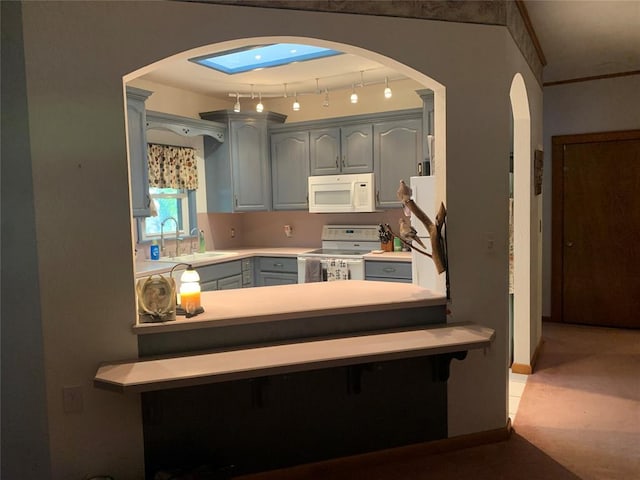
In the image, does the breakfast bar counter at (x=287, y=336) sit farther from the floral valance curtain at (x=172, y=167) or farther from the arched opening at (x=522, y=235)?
the floral valance curtain at (x=172, y=167)

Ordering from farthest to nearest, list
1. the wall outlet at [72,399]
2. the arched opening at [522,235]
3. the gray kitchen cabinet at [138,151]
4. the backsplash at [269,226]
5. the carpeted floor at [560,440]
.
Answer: the backsplash at [269,226]
the gray kitchen cabinet at [138,151]
the arched opening at [522,235]
the carpeted floor at [560,440]
the wall outlet at [72,399]

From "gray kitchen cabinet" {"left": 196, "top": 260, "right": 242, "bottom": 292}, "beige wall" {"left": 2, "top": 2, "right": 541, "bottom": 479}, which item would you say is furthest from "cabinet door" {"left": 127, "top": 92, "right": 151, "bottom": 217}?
"beige wall" {"left": 2, "top": 2, "right": 541, "bottom": 479}

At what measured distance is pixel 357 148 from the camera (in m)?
4.96

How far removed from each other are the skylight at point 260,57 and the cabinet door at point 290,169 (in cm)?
104

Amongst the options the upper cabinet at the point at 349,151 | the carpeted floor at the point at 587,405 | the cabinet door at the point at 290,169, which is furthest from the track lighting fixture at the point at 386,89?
the carpeted floor at the point at 587,405

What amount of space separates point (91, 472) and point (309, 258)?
3.05m

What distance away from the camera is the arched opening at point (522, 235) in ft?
11.8

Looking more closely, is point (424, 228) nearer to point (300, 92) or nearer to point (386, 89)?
A: point (386, 89)

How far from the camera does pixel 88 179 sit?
2.11m

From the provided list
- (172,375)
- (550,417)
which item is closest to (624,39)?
(550,417)

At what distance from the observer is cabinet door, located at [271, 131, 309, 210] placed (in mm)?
5262

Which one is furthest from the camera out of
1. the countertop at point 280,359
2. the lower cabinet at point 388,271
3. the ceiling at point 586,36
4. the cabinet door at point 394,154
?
the cabinet door at point 394,154

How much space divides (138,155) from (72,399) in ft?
7.78

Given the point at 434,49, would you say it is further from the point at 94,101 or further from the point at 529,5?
the point at 94,101
